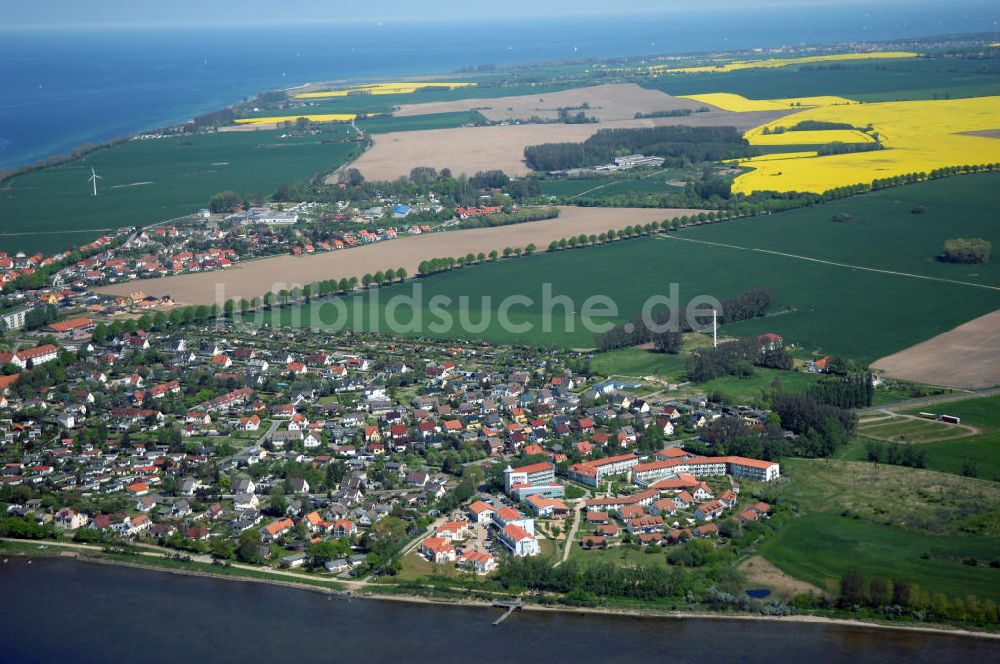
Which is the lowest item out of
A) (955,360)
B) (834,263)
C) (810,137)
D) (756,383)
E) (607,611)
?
(607,611)

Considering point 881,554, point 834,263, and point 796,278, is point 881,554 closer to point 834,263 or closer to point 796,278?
point 796,278

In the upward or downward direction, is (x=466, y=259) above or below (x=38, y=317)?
above

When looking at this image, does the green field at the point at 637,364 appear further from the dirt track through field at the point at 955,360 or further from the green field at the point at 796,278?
the dirt track through field at the point at 955,360

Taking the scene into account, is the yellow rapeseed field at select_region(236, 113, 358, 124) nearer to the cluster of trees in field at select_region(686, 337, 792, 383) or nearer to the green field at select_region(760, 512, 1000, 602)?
the cluster of trees in field at select_region(686, 337, 792, 383)

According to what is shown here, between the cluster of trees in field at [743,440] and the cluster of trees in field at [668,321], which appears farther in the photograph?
the cluster of trees in field at [668,321]

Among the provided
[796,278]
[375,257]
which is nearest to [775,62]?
[375,257]

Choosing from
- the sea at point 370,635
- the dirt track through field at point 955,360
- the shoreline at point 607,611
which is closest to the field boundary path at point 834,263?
the dirt track through field at point 955,360

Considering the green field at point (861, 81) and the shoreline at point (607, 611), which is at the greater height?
the green field at point (861, 81)
